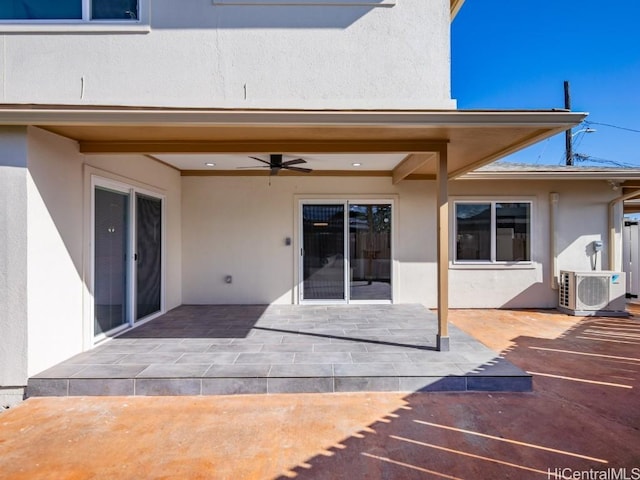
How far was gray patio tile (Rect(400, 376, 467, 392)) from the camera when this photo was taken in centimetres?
356

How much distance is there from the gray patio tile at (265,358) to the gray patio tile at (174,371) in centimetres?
41

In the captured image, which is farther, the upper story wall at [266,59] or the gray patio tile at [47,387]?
the upper story wall at [266,59]

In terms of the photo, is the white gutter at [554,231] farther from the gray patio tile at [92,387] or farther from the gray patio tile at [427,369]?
the gray patio tile at [92,387]

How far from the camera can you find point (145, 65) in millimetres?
4410

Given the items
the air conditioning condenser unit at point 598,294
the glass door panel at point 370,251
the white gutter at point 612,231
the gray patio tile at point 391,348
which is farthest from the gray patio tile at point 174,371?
the white gutter at point 612,231

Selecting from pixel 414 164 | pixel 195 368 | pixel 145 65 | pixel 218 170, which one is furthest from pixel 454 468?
pixel 218 170

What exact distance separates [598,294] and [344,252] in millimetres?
4820

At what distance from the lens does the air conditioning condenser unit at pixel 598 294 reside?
6.82 m

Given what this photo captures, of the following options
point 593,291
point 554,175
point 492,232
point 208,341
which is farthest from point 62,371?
point 593,291

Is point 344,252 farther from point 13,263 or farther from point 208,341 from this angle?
point 13,263

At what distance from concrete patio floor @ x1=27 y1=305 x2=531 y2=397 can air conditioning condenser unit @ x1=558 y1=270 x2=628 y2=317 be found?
3294 mm

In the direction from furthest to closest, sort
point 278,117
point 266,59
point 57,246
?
point 266,59 → point 57,246 → point 278,117

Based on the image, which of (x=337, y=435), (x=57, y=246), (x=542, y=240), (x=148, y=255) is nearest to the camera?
(x=337, y=435)

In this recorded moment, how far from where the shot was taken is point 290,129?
12.2 ft
